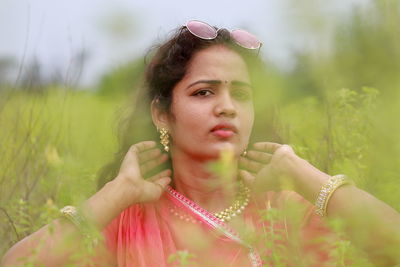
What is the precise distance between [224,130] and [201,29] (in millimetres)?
417

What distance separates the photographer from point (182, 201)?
197 centimetres

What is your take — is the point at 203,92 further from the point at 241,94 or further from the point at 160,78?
the point at 160,78

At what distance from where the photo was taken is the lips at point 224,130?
1.79m

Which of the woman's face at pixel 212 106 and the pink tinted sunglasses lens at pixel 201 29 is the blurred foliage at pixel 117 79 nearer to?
the woman's face at pixel 212 106

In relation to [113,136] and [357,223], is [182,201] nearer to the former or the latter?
[113,136]

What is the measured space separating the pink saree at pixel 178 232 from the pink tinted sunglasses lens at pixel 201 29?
0.53m

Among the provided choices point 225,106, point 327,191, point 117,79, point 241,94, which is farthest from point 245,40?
point 117,79

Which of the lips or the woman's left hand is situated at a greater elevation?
the lips

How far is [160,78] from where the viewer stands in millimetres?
2086

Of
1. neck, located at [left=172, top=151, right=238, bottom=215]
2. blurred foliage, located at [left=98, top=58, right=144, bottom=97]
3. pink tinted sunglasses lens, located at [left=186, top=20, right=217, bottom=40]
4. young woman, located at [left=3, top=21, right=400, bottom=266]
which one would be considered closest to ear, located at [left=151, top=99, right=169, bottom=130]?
young woman, located at [left=3, top=21, right=400, bottom=266]

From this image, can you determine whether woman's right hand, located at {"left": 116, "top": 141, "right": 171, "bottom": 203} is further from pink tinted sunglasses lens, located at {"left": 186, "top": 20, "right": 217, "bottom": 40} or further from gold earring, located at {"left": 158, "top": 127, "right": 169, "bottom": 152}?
pink tinted sunglasses lens, located at {"left": 186, "top": 20, "right": 217, "bottom": 40}

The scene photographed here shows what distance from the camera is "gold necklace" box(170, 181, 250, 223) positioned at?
1933 millimetres

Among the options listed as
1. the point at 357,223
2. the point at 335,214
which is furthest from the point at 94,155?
the point at 357,223

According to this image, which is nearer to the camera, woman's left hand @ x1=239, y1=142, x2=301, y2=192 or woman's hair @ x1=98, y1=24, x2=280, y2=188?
woman's left hand @ x1=239, y1=142, x2=301, y2=192
